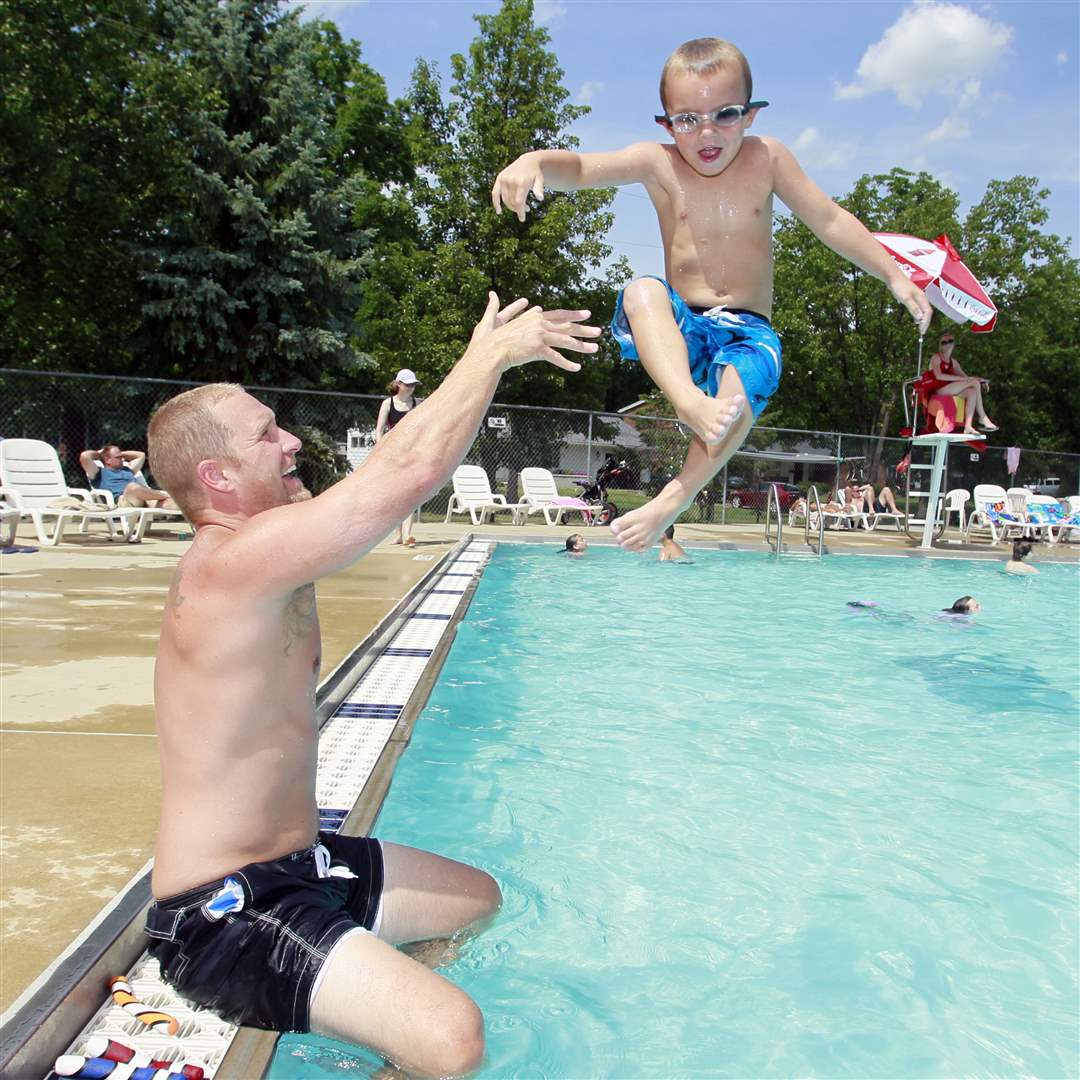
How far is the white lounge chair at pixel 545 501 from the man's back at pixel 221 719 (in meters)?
12.4

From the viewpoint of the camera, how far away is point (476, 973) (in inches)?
95.3

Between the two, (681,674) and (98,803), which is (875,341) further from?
(98,803)

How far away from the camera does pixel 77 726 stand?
11.1ft

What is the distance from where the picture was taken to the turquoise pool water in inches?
90.4

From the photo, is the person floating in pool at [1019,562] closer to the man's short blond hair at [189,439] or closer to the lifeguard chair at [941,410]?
the lifeguard chair at [941,410]

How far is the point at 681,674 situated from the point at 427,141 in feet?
63.1

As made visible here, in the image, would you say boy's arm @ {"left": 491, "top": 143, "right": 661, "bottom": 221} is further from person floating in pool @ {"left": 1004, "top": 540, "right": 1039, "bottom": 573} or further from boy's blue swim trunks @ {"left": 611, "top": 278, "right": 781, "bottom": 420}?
person floating in pool @ {"left": 1004, "top": 540, "right": 1039, "bottom": 573}

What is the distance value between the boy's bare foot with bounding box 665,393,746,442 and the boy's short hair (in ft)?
3.04

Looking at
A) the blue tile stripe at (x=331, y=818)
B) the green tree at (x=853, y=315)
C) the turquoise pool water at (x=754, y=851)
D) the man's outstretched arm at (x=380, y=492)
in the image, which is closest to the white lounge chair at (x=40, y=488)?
the turquoise pool water at (x=754, y=851)

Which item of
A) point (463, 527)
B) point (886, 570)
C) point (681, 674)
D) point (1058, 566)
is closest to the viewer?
point (681, 674)

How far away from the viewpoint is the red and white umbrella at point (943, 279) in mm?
7250

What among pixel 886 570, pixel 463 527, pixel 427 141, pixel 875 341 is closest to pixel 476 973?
pixel 886 570

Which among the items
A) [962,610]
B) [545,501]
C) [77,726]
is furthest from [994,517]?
[77,726]

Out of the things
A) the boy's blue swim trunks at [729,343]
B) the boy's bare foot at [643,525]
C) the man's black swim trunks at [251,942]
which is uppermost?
the boy's blue swim trunks at [729,343]
